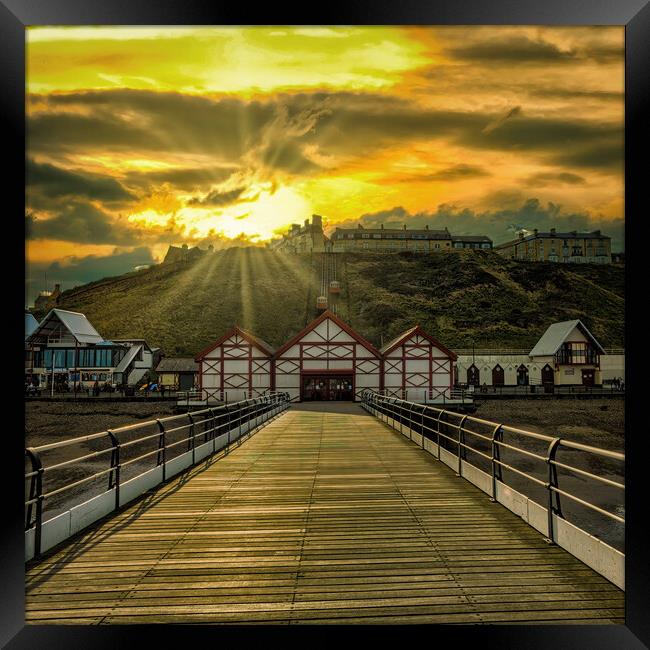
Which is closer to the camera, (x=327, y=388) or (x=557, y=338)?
(x=327, y=388)

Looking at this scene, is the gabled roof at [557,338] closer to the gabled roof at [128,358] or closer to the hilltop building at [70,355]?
the gabled roof at [128,358]

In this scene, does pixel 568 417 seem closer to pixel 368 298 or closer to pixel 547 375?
pixel 547 375

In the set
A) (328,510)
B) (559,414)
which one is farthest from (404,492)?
(559,414)

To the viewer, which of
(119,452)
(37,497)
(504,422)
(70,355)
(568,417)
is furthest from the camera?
(70,355)

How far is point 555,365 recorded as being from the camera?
62.0 m

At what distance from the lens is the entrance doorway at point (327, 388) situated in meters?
45.9

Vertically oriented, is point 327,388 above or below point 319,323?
below

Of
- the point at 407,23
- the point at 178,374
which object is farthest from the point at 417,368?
the point at 407,23

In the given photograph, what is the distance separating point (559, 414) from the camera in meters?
47.0

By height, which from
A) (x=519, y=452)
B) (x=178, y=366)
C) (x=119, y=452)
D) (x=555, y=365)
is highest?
Answer: (x=119, y=452)

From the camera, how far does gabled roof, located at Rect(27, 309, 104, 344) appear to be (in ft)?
195

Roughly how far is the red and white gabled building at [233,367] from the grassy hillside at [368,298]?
164ft

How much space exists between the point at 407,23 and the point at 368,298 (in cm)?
11755
